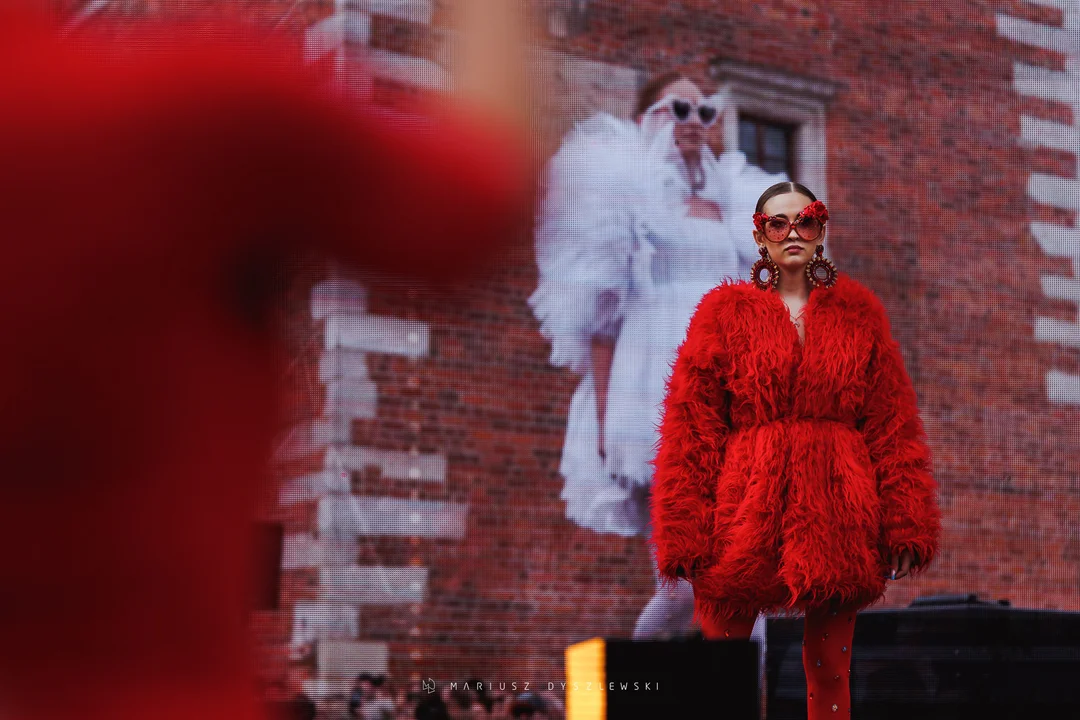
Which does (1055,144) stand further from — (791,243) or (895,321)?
(791,243)

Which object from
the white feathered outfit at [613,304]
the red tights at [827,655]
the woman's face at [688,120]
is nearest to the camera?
the red tights at [827,655]

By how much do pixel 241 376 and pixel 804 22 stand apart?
25.4 ft

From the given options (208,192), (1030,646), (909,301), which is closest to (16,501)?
(208,192)

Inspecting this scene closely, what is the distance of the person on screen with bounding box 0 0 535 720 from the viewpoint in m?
1.36

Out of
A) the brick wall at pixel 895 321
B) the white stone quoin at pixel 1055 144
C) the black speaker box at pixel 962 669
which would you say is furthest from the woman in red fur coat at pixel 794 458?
the white stone quoin at pixel 1055 144

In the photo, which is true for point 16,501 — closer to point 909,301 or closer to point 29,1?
point 29,1

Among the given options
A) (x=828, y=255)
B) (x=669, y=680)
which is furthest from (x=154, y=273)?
(x=828, y=255)

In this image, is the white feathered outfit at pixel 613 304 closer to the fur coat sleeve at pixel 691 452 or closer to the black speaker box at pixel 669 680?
the fur coat sleeve at pixel 691 452

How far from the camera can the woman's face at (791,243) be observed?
11.3 feet

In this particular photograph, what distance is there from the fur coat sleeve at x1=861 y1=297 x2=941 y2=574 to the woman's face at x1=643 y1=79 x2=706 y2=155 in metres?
4.66

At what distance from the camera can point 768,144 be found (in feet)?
27.8

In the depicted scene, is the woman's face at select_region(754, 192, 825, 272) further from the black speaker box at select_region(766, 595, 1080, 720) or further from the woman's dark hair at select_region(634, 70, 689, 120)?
the woman's dark hair at select_region(634, 70, 689, 120)

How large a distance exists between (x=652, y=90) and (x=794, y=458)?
16.6 feet

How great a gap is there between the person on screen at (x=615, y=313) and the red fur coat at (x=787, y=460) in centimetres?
396
